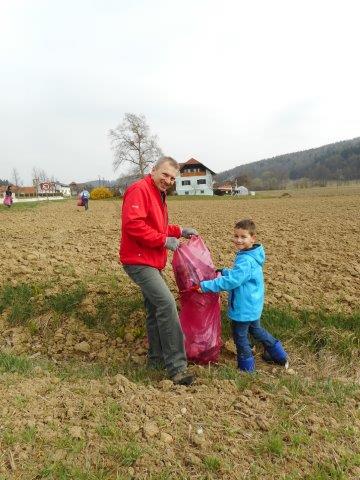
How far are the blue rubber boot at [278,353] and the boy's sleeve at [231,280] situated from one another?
873 mm

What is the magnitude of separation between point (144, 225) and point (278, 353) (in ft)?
6.36

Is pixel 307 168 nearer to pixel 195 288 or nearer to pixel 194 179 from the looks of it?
pixel 194 179

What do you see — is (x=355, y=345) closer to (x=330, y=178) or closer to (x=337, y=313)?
(x=337, y=313)

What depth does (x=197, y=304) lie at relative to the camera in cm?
374

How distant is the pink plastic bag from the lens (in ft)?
11.9

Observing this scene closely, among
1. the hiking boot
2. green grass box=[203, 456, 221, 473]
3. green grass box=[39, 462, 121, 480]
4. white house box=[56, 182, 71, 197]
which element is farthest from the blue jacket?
white house box=[56, 182, 71, 197]

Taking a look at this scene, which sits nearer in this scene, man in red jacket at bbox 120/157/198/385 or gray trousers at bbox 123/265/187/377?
man in red jacket at bbox 120/157/198/385

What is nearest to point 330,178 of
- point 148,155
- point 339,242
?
point 148,155

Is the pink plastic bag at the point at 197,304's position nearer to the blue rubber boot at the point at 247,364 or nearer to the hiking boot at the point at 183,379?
the blue rubber boot at the point at 247,364

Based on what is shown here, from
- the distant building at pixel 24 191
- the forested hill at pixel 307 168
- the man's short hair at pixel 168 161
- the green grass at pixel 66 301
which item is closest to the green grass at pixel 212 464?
the man's short hair at pixel 168 161

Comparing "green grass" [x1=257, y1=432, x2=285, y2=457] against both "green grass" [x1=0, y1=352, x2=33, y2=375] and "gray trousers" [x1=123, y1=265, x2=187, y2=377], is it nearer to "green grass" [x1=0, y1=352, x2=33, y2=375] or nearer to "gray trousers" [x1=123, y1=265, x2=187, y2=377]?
"gray trousers" [x1=123, y1=265, x2=187, y2=377]

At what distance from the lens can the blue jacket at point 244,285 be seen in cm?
345

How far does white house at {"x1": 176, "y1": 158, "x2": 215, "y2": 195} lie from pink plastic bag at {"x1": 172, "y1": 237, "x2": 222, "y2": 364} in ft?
184

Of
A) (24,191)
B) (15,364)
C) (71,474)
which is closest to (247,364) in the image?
(71,474)
